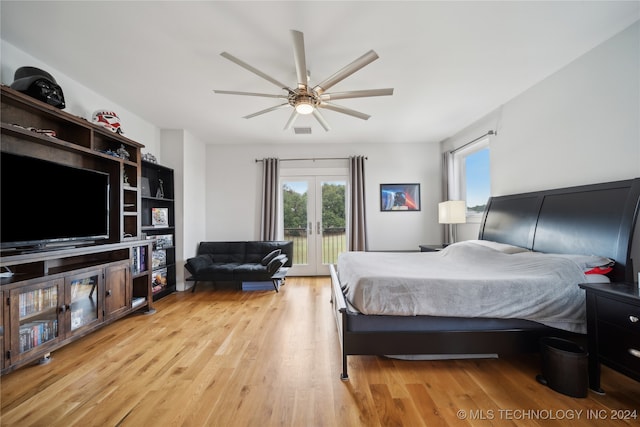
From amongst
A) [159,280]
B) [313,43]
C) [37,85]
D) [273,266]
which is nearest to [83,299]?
[159,280]

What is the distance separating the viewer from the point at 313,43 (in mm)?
2141

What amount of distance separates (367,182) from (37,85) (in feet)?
14.7

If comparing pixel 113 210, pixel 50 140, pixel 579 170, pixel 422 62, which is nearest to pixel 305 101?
pixel 422 62

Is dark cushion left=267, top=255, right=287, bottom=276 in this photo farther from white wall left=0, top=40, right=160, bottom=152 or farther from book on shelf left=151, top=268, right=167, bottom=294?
white wall left=0, top=40, right=160, bottom=152

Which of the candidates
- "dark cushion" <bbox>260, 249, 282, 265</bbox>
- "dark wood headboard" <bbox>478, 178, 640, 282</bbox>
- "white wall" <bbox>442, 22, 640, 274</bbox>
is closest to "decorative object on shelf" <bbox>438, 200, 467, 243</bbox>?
"white wall" <bbox>442, 22, 640, 274</bbox>

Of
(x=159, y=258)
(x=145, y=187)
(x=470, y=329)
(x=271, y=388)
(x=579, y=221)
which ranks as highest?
(x=145, y=187)

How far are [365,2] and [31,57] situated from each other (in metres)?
3.11

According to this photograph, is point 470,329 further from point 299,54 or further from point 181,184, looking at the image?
point 181,184

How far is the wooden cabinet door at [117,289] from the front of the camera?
99.7 inches

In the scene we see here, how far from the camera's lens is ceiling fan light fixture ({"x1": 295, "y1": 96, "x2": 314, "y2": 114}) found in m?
2.35

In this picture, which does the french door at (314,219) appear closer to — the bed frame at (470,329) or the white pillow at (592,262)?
the bed frame at (470,329)

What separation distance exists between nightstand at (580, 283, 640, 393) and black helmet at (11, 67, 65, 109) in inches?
176

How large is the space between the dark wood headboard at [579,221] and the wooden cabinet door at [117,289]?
4.44m

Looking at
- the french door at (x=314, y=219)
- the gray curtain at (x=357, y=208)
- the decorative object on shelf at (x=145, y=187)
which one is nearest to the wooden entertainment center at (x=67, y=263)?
the decorative object on shelf at (x=145, y=187)
